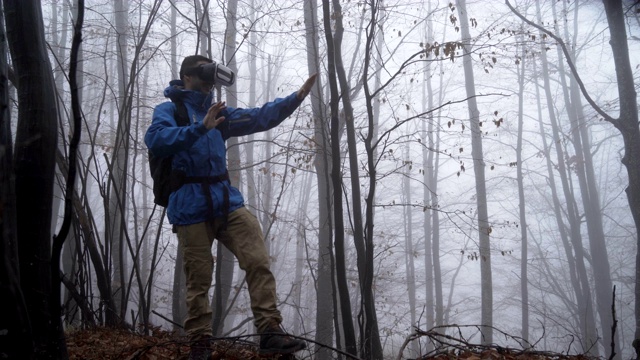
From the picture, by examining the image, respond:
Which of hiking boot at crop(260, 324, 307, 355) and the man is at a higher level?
the man

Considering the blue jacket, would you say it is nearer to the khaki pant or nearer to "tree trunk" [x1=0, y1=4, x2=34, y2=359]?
the khaki pant

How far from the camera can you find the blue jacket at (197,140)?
2.79 metres

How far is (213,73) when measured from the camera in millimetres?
3172

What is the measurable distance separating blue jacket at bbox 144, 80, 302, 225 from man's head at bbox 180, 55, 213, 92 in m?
0.05

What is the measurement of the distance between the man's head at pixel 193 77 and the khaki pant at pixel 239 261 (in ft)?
2.98

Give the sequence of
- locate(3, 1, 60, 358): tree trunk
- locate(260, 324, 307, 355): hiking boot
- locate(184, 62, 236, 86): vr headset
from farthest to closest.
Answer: locate(184, 62, 236, 86): vr headset
locate(260, 324, 307, 355): hiking boot
locate(3, 1, 60, 358): tree trunk

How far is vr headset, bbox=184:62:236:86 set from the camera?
3168mm

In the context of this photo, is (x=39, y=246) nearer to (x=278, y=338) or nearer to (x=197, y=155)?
(x=197, y=155)

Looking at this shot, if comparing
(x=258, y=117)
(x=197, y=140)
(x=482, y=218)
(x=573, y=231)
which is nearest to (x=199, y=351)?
(x=197, y=140)

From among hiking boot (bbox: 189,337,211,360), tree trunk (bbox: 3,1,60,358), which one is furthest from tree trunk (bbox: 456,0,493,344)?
tree trunk (bbox: 3,1,60,358)

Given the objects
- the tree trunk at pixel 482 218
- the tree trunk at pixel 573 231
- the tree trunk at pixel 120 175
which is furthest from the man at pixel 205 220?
the tree trunk at pixel 573 231

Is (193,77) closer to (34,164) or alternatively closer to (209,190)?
(209,190)

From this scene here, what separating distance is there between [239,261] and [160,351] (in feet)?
3.94

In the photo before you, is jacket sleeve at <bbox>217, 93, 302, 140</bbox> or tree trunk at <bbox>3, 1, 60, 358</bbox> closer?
tree trunk at <bbox>3, 1, 60, 358</bbox>
